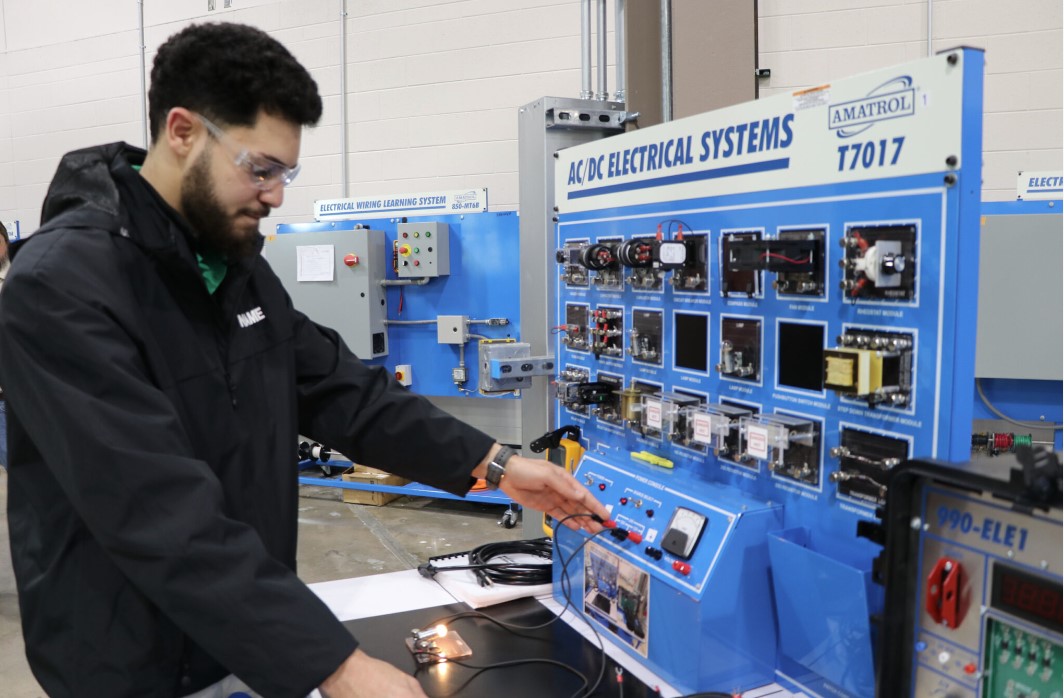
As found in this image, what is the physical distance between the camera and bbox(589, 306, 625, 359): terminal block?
179 cm

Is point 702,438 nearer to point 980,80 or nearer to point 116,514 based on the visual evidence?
point 980,80

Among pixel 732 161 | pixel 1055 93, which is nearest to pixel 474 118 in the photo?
pixel 1055 93

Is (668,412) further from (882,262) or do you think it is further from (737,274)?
(882,262)

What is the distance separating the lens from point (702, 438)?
4.83ft

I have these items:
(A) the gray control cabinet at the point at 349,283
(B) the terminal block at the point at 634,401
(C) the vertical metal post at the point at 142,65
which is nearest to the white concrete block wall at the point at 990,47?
(A) the gray control cabinet at the point at 349,283

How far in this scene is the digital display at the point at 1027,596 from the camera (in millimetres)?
912

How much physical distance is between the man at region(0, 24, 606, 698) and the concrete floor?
2.73m

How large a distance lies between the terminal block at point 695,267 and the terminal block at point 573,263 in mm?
325

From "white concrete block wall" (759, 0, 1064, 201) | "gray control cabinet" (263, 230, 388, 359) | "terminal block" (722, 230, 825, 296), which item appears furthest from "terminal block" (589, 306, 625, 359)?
"gray control cabinet" (263, 230, 388, 359)

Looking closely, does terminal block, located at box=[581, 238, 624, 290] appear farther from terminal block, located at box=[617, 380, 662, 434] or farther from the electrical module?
terminal block, located at box=[617, 380, 662, 434]

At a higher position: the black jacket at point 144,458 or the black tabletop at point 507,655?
the black jacket at point 144,458

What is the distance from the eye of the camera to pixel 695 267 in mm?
1555

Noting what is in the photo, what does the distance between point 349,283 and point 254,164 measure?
388 centimetres

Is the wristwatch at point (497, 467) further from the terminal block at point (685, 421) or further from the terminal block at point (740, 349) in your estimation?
the terminal block at point (740, 349)
